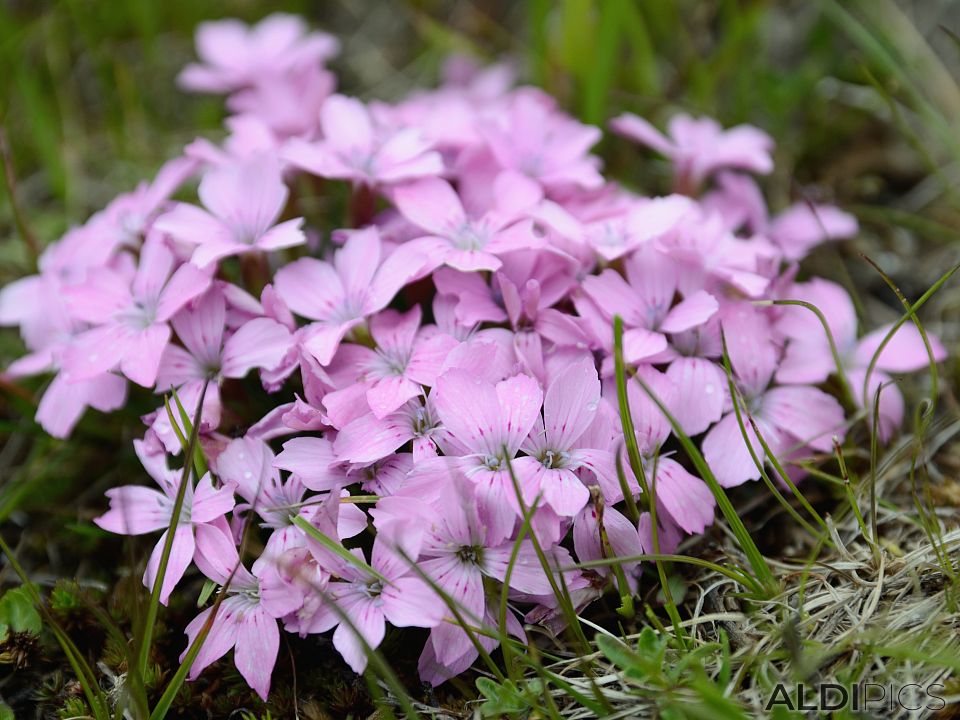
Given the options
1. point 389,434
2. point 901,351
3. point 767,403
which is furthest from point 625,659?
point 901,351

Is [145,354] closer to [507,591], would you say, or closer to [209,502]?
[209,502]

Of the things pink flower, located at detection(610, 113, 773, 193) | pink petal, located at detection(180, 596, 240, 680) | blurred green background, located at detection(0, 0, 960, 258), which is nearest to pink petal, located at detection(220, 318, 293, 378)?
pink petal, located at detection(180, 596, 240, 680)

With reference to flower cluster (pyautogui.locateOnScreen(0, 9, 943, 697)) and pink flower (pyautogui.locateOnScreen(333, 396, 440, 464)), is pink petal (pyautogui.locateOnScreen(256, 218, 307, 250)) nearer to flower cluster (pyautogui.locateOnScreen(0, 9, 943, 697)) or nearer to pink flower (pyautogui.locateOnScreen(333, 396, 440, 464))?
flower cluster (pyautogui.locateOnScreen(0, 9, 943, 697))

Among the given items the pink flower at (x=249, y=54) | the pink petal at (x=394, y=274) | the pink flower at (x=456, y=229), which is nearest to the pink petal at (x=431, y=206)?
the pink flower at (x=456, y=229)

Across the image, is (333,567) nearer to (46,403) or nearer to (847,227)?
(46,403)

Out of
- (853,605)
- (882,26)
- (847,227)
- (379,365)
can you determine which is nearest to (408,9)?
(882,26)

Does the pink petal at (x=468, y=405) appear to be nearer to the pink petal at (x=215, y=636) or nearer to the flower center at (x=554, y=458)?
the flower center at (x=554, y=458)

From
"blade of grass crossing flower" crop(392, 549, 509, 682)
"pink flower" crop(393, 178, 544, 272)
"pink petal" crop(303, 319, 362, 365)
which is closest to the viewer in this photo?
"blade of grass crossing flower" crop(392, 549, 509, 682)
